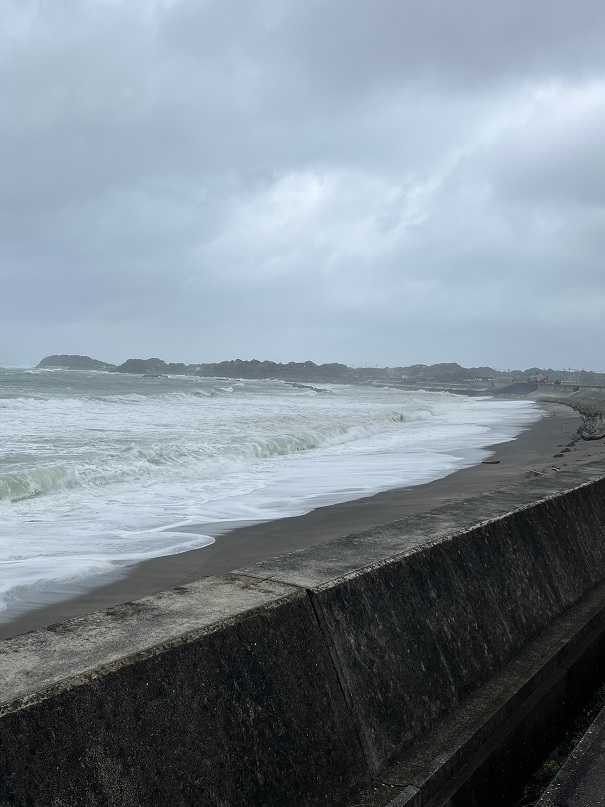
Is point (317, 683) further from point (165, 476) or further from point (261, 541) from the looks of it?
point (165, 476)

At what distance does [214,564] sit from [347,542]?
375 centimetres

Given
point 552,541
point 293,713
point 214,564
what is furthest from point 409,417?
point 293,713

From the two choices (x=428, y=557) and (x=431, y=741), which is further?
(x=428, y=557)

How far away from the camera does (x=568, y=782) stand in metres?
2.45

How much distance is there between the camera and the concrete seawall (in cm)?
180

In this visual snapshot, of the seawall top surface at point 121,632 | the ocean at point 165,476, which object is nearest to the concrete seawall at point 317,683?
the seawall top surface at point 121,632

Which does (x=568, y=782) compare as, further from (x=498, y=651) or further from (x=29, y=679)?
(x=29, y=679)

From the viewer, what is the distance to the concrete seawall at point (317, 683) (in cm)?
180

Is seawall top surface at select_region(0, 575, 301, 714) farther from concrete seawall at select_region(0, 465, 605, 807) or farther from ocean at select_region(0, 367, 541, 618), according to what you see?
ocean at select_region(0, 367, 541, 618)

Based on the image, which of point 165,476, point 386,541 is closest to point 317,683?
point 386,541

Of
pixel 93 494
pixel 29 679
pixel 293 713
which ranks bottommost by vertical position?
pixel 93 494

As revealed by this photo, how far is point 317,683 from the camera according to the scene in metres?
2.34

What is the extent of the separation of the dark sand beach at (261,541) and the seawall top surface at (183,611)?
1.25m

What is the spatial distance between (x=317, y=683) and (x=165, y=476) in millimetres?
11657
